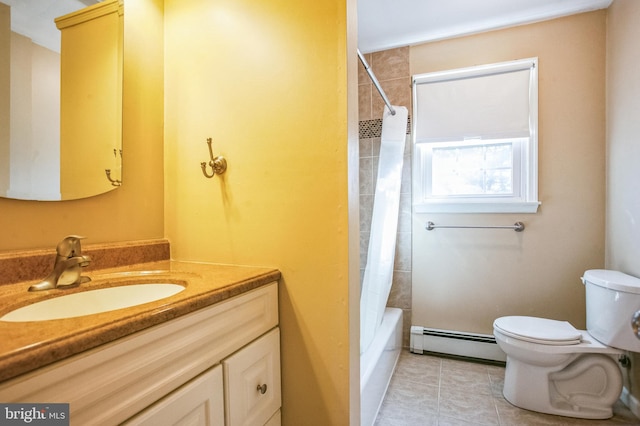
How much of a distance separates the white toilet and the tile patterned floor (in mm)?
75

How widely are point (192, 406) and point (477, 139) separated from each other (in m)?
2.28

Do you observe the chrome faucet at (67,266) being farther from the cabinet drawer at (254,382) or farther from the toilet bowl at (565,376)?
the toilet bowl at (565,376)

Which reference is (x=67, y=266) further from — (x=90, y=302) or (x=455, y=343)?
(x=455, y=343)

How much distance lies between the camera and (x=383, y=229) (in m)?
1.97

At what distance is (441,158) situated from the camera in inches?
92.1

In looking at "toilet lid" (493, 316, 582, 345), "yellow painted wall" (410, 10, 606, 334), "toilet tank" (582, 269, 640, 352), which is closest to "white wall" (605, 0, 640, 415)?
"yellow painted wall" (410, 10, 606, 334)

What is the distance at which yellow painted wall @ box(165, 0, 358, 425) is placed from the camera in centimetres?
102

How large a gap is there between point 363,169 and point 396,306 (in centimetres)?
112

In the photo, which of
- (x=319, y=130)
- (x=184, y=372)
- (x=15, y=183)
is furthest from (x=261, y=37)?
(x=184, y=372)

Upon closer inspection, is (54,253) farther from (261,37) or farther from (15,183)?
(261,37)

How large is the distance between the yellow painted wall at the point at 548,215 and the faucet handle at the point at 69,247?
213 cm

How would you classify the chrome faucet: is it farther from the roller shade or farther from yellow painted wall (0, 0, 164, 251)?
the roller shade

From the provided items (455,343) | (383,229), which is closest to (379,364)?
(383,229)

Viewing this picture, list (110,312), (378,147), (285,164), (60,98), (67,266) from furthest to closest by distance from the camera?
(378,147), (285,164), (60,98), (67,266), (110,312)
